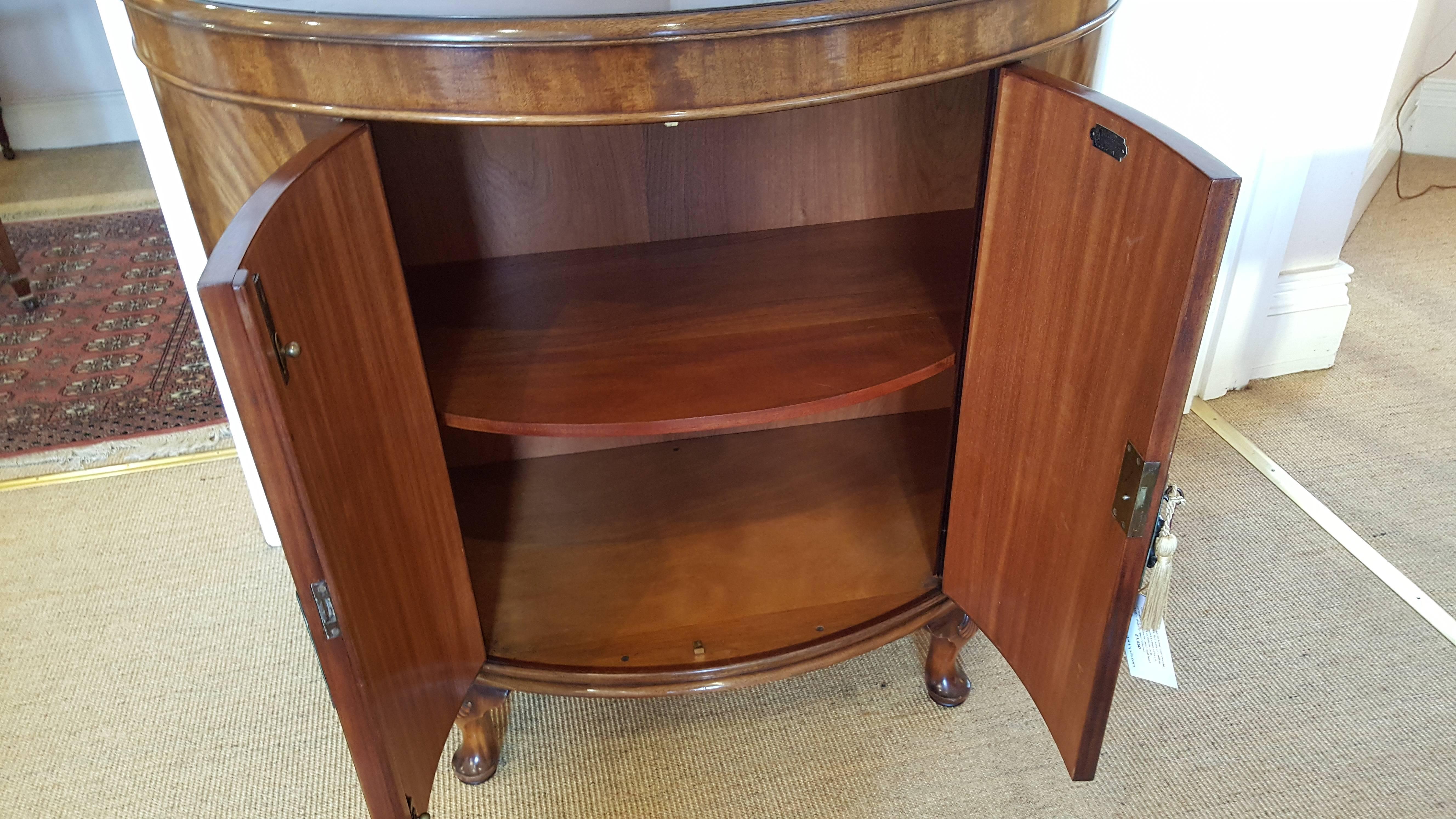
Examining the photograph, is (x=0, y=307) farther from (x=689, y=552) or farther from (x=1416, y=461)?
(x=1416, y=461)

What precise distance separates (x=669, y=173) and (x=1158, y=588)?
1.78 feet

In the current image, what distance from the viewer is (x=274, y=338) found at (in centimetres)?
45

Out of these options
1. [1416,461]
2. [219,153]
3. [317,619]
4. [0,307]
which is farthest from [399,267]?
[0,307]

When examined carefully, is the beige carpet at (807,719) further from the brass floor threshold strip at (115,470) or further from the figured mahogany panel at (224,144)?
the figured mahogany panel at (224,144)

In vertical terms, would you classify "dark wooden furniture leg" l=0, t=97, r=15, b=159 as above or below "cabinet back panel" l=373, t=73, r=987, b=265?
below

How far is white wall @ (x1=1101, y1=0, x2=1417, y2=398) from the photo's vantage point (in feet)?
3.63

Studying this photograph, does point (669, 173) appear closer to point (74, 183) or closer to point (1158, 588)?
point (1158, 588)

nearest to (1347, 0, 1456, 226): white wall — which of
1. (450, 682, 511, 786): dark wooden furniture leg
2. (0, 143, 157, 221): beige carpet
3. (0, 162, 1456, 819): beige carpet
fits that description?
(0, 162, 1456, 819): beige carpet

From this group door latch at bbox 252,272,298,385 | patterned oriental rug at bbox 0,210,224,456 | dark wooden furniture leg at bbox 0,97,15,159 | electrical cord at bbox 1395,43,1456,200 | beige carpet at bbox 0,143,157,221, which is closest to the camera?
door latch at bbox 252,272,298,385

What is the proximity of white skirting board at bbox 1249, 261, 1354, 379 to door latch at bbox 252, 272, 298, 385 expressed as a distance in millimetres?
1289

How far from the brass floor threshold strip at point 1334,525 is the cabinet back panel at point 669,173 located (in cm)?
62

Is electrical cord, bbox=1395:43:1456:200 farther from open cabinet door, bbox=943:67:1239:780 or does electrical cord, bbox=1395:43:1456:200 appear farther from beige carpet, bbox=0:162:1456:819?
open cabinet door, bbox=943:67:1239:780

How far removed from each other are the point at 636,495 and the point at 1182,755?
55 centimetres

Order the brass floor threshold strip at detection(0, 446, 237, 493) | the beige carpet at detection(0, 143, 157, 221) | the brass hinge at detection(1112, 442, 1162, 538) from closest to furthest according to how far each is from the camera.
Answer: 1. the brass hinge at detection(1112, 442, 1162, 538)
2. the brass floor threshold strip at detection(0, 446, 237, 493)
3. the beige carpet at detection(0, 143, 157, 221)
